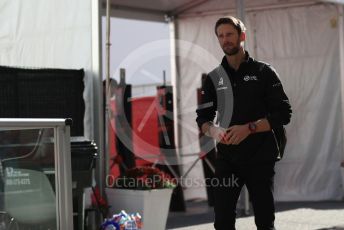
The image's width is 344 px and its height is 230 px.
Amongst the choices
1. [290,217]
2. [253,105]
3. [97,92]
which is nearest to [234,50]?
[253,105]

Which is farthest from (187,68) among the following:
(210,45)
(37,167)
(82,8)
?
(37,167)

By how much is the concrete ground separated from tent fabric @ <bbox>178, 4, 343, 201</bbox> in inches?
17.0

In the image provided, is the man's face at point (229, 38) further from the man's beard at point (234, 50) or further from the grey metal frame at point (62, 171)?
the grey metal frame at point (62, 171)

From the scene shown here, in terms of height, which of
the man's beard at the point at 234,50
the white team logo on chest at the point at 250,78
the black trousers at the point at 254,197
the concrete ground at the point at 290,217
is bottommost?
the concrete ground at the point at 290,217

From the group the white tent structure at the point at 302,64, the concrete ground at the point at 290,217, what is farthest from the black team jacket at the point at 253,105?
the white tent structure at the point at 302,64

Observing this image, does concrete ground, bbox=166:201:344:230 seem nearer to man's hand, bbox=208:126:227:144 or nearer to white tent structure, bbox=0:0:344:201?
white tent structure, bbox=0:0:344:201

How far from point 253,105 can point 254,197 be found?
0.57 meters

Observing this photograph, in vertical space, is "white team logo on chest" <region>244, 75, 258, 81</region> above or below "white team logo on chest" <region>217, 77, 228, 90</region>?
above

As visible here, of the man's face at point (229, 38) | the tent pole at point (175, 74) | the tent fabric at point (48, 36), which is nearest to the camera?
the man's face at point (229, 38)

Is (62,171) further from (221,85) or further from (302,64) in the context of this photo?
(302,64)

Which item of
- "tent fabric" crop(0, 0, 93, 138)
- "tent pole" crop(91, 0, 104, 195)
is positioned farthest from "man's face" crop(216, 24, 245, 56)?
"tent fabric" crop(0, 0, 93, 138)

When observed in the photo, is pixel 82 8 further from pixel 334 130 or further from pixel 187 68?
pixel 334 130

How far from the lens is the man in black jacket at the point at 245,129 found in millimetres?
3912

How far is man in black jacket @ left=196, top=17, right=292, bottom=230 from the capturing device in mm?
3912
